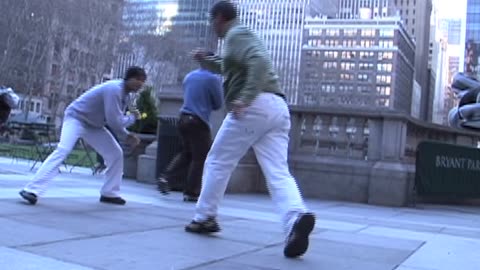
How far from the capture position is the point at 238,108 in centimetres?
504

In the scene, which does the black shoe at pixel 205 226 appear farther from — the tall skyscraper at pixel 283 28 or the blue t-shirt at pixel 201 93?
the tall skyscraper at pixel 283 28

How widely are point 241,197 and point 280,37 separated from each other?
113 m

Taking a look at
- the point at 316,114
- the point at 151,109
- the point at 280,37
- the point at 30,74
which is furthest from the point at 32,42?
the point at 280,37

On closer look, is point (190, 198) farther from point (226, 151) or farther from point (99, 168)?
point (99, 168)

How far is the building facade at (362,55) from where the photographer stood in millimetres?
122875

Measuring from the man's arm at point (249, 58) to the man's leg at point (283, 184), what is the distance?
0.27m

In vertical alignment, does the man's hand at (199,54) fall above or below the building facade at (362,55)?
below

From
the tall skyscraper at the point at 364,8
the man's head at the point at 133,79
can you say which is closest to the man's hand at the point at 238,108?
the man's head at the point at 133,79

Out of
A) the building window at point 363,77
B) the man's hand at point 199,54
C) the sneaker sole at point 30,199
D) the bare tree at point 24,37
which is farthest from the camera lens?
the building window at point 363,77

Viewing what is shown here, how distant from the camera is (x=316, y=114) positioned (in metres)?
12.2

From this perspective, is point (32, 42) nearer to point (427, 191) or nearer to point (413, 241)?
point (427, 191)

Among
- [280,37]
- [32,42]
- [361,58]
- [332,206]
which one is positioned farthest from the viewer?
[361,58]

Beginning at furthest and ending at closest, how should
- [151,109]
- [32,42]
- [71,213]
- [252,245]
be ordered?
[32,42]
[151,109]
[71,213]
[252,245]

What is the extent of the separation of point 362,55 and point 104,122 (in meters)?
131
